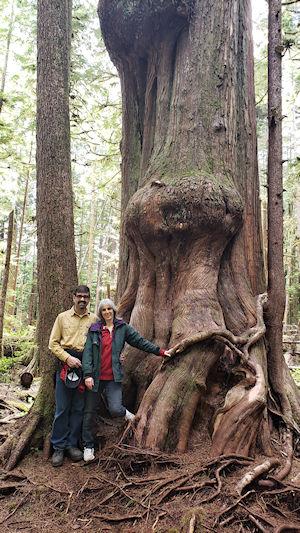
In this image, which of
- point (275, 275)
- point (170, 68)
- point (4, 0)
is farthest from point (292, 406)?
point (4, 0)

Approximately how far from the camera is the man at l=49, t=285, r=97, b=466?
452cm

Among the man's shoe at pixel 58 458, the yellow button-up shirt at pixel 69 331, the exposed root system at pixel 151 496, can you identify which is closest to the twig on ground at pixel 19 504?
the exposed root system at pixel 151 496

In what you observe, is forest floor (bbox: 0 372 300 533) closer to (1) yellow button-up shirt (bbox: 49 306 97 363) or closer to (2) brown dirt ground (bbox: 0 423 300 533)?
(2) brown dirt ground (bbox: 0 423 300 533)

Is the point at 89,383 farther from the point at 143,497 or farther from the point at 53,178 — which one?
the point at 53,178

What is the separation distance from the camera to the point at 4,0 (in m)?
13.5

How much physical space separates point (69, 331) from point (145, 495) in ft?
6.35

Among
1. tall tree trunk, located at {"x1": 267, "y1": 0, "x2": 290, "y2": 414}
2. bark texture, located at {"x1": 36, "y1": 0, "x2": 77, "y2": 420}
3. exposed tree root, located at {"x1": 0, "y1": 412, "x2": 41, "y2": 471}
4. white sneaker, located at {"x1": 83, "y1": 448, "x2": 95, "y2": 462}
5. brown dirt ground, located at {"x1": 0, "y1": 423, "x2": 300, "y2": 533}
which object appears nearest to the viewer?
brown dirt ground, located at {"x1": 0, "y1": 423, "x2": 300, "y2": 533}

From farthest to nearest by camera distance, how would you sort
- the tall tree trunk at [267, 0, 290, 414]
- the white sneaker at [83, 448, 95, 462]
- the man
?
the tall tree trunk at [267, 0, 290, 414] < the man < the white sneaker at [83, 448, 95, 462]

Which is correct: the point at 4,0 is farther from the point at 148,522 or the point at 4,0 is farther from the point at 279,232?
the point at 148,522

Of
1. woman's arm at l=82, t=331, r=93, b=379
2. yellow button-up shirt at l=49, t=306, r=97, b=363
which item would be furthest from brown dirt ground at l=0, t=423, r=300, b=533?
yellow button-up shirt at l=49, t=306, r=97, b=363

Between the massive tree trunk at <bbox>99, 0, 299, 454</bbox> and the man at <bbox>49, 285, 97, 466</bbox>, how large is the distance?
0.70 metres

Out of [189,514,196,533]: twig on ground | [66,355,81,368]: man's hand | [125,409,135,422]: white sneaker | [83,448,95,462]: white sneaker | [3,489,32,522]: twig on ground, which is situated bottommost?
[3,489,32,522]: twig on ground

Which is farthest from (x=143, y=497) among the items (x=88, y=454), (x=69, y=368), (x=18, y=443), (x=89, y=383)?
(x=18, y=443)

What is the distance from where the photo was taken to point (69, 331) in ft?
15.3
